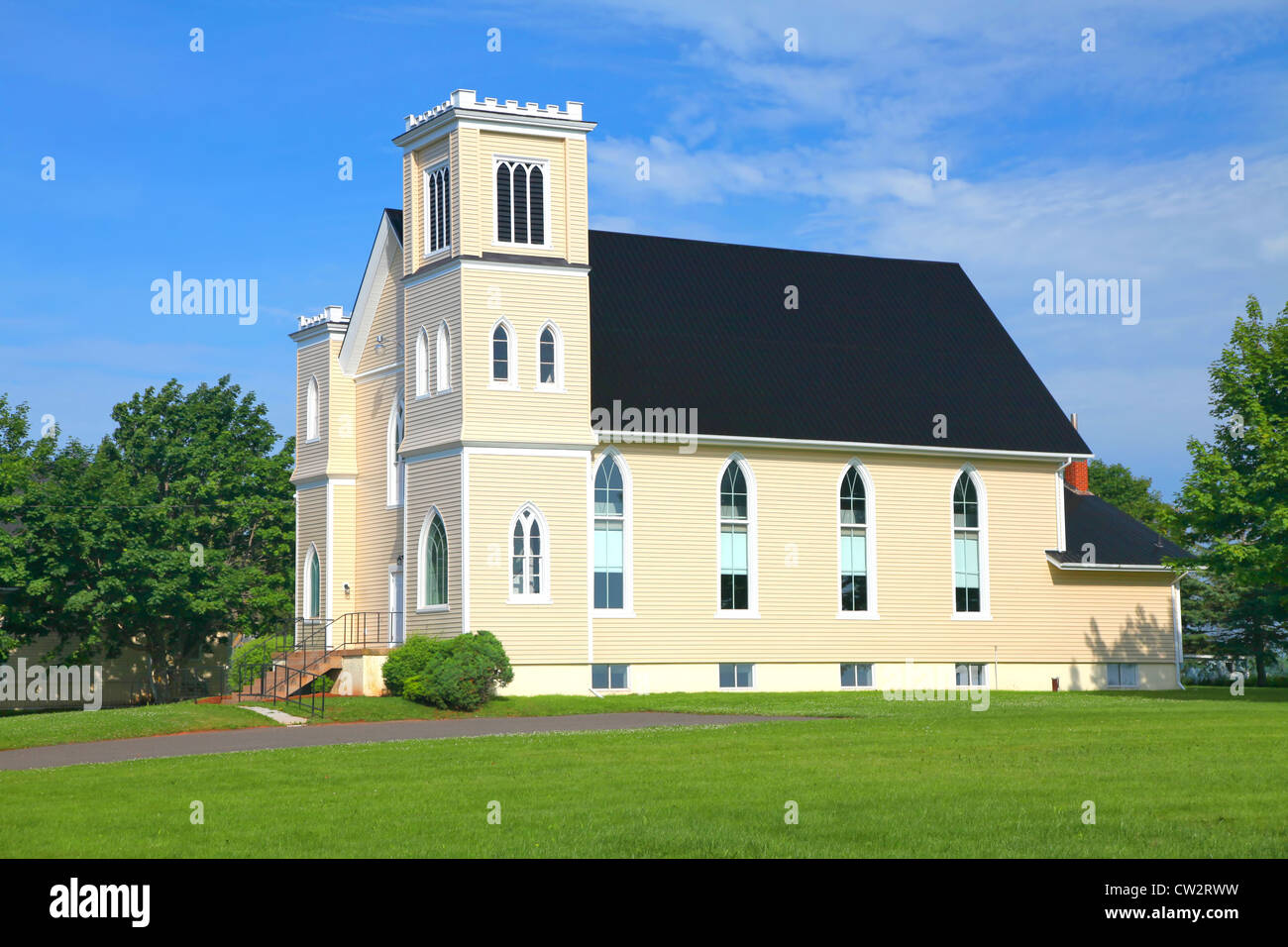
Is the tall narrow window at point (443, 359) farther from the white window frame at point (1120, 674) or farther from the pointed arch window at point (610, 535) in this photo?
the white window frame at point (1120, 674)

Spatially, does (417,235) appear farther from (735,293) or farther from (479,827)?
(479,827)

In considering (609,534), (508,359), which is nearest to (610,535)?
(609,534)

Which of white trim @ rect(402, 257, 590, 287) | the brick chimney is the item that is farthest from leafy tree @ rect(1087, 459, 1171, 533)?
white trim @ rect(402, 257, 590, 287)

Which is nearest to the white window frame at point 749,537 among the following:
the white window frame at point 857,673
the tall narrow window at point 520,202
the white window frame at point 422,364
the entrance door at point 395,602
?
the white window frame at point 857,673

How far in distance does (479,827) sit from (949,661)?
3008 cm

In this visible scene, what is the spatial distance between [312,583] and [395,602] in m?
4.44

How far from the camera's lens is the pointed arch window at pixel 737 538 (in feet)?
133

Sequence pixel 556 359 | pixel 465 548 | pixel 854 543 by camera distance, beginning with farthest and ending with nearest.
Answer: pixel 854 543 → pixel 556 359 → pixel 465 548

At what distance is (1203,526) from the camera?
3844 cm

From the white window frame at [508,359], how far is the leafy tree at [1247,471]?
1698 centimetres

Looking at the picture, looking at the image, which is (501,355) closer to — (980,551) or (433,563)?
(433,563)

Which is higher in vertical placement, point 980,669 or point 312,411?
point 312,411

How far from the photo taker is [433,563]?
1518 inches

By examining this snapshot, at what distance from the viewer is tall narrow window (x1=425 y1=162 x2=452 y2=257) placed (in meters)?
38.7
